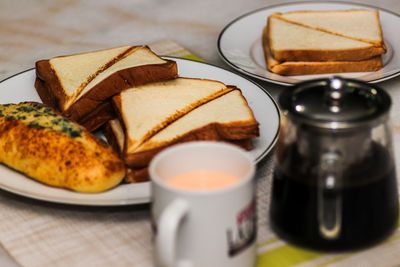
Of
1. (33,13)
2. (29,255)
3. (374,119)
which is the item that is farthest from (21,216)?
(33,13)

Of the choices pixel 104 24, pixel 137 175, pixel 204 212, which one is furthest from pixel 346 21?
pixel 204 212

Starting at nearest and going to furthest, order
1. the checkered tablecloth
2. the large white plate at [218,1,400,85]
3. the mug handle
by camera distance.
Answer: the mug handle < the checkered tablecloth < the large white plate at [218,1,400,85]

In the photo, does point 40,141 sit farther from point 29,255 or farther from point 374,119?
point 374,119

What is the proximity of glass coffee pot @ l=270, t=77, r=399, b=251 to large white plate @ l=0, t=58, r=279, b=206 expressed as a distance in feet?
0.55

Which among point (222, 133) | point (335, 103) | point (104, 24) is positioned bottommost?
point (104, 24)

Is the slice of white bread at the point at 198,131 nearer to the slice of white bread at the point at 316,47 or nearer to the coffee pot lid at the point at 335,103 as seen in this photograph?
the coffee pot lid at the point at 335,103

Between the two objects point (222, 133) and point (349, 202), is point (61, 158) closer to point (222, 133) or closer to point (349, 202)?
point (222, 133)

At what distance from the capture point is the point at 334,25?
1514 millimetres

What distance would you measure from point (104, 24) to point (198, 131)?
2.52 feet

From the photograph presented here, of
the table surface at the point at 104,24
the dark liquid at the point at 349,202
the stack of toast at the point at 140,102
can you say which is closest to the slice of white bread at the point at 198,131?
the stack of toast at the point at 140,102

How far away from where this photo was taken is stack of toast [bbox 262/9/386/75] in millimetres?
1383

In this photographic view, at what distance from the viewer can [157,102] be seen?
3.71 ft

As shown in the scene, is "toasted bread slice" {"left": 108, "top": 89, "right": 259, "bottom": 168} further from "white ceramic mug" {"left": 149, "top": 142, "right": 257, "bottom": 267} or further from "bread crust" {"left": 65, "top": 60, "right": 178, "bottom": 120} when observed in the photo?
"white ceramic mug" {"left": 149, "top": 142, "right": 257, "bottom": 267}

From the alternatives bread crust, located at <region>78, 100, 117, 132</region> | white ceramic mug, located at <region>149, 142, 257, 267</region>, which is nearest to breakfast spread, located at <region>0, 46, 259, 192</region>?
bread crust, located at <region>78, 100, 117, 132</region>
